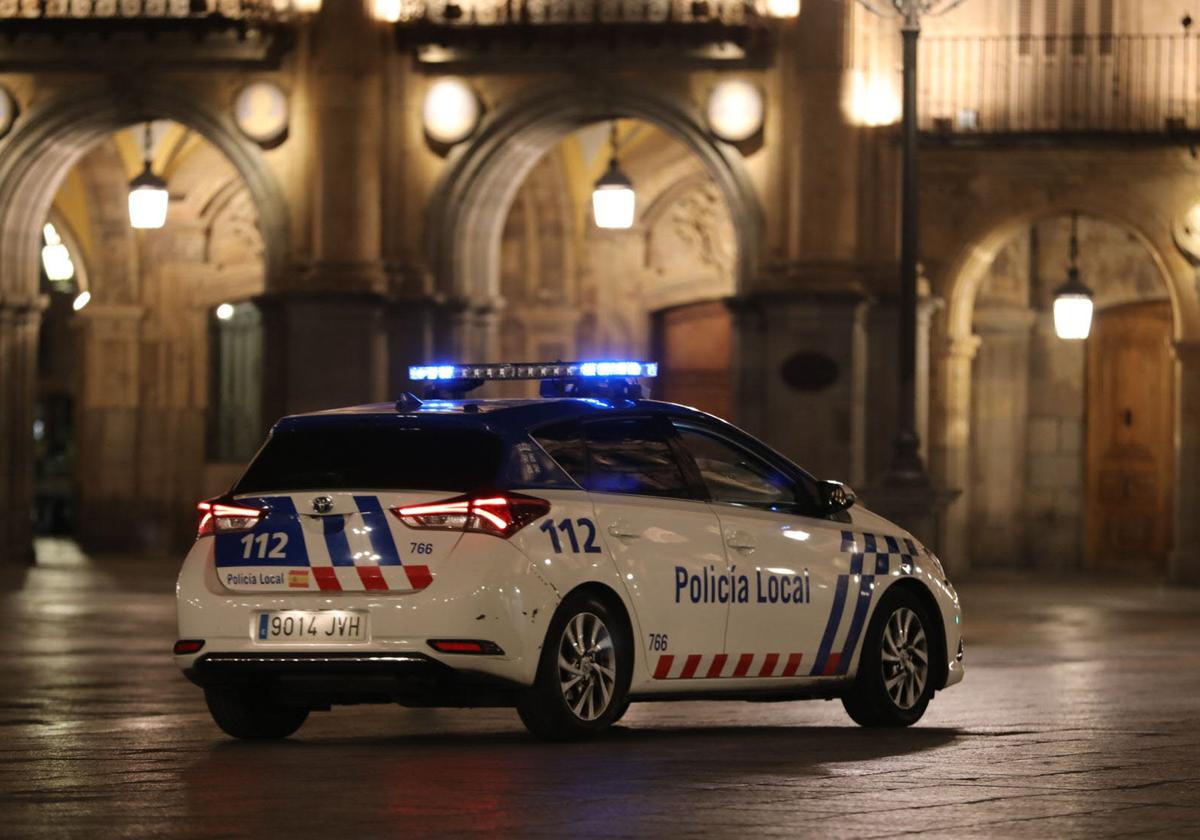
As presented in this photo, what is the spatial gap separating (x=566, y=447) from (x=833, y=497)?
1449mm

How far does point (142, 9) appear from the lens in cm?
3025

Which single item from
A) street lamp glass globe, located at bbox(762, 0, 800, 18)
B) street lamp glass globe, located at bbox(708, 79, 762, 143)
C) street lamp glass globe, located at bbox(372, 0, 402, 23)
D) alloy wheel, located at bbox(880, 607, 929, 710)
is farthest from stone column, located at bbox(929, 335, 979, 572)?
alloy wheel, located at bbox(880, 607, 929, 710)

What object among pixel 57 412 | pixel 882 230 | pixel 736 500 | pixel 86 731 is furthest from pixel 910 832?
pixel 57 412

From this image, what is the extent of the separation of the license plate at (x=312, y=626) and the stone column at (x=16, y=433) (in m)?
20.9

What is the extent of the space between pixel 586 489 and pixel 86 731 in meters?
2.72

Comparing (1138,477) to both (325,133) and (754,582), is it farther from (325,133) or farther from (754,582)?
(754,582)

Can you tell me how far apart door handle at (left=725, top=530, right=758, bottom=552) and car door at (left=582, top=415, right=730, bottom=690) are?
53 millimetres

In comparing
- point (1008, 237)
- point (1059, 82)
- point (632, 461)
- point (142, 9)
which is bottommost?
point (632, 461)

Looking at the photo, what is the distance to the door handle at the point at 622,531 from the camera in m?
11.5

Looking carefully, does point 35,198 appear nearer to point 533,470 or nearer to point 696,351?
point 696,351

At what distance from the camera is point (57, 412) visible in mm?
59938

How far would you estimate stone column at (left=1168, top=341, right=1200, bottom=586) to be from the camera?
30.6 meters

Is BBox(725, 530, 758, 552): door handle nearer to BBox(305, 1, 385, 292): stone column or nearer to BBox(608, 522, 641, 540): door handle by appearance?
BBox(608, 522, 641, 540): door handle

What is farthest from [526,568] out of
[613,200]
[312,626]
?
[613,200]
